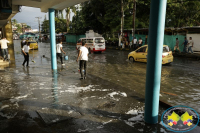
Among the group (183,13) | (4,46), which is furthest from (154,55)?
(183,13)

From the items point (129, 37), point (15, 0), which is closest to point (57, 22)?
point (129, 37)

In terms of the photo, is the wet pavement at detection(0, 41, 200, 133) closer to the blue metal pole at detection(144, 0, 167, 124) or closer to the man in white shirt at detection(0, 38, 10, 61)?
the blue metal pole at detection(144, 0, 167, 124)

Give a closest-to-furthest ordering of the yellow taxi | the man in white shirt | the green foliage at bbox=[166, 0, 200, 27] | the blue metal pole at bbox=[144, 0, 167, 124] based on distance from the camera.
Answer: the blue metal pole at bbox=[144, 0, 167, 124]
the yellow taxi
the man in white shirt
the green foliage at bbox=[166, 0, 200, 27]

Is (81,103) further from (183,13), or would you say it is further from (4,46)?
(183,13)

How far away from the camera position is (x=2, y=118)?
165 inches

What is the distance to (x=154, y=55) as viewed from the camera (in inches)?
144

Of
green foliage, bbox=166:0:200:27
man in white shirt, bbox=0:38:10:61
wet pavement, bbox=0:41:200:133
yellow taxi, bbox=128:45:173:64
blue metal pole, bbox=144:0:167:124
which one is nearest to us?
blue metal pole, bbox=144:0:167:124

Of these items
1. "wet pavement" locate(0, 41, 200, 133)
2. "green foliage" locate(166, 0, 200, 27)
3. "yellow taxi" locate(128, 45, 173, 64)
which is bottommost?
"wet pavement" locate(0, 41, 200, 133)

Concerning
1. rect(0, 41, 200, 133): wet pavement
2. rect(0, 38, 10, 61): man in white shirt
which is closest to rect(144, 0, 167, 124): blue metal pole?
rect(0, 41, 200, 133): wet pavement

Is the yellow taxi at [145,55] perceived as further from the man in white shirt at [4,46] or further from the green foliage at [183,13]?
the green foliage at [183,13]

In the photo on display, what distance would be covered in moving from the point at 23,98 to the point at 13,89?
49.3 inches

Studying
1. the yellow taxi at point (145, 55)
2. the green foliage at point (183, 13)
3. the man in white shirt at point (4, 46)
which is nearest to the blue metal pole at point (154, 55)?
the yellow taxi at point (145, 55)

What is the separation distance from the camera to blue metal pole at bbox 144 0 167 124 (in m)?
3.50

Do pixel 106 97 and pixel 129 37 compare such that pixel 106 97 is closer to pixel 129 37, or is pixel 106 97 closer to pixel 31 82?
pixel 31 82
